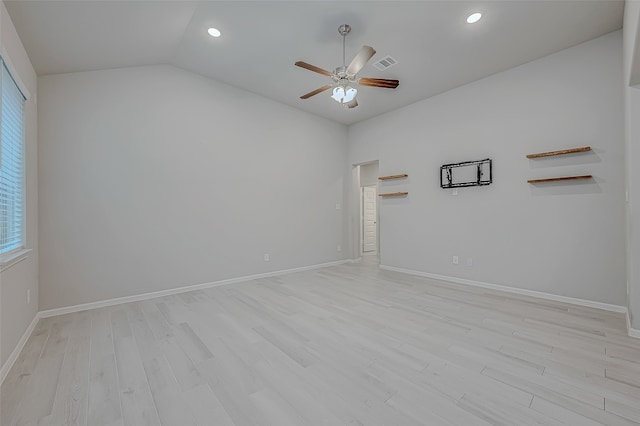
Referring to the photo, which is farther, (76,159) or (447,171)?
(447,171)

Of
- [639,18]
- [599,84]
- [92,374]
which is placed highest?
[599,84]

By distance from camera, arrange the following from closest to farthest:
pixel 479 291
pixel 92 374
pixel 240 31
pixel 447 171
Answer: pixel 92 374
pixel 240 31
pixel 479 291
pixel 447 171

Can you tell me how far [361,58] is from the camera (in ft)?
9.23

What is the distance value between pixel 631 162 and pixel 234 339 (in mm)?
4057

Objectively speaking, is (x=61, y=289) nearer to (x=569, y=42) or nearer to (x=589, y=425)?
(x=589, y=425)

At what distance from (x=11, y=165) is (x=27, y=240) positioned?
0.80m

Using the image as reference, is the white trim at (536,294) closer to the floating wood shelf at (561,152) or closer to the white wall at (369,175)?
the floating wood shelf at (561,152)

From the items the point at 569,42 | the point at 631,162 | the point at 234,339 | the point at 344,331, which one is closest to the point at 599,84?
the point at 569,42

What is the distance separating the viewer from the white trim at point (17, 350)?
1976 millimetres

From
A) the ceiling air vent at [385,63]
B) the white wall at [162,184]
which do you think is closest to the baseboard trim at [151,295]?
the white wall at [162,184]

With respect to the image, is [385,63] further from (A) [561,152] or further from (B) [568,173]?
(B) [568,173]

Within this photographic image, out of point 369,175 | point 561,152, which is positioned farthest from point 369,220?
point 561,152

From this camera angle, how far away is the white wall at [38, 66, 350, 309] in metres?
3.28

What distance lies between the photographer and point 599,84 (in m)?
3.27
